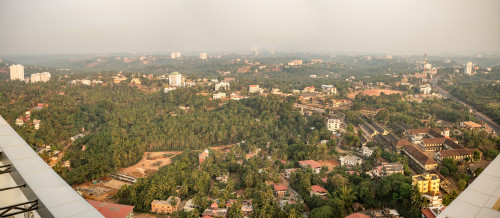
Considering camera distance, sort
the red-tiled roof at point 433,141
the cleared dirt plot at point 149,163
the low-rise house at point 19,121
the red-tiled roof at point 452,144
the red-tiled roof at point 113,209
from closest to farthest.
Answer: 1. the red-tiled roof at point 113,209
2. the red-tiled roof at point 452,144
3. the red-tiled roof at point 433,141
4. the cleared dirt plot at point 149,163
5. the low-rise house at point 19,121

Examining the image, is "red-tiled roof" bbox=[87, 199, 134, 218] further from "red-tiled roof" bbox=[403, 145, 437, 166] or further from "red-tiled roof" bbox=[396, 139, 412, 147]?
"red-tiled roof" bbox=[396, 139, 412, 147]

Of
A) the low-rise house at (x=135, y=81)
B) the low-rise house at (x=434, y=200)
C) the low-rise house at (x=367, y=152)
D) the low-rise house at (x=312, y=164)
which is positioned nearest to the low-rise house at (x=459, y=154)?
the low-rise house at (x=367, y=152)

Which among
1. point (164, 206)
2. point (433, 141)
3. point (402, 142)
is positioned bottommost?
point (164, 206)

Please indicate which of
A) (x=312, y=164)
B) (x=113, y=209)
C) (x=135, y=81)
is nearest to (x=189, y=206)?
(x=113, y=209)

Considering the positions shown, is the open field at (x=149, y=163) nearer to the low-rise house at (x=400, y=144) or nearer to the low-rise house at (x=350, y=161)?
the low-rise house at (x=350, y=161)

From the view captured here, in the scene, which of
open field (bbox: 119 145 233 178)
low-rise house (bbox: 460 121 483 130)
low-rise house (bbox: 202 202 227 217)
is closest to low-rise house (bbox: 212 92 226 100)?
open field (bbox: 119 145 233 178)

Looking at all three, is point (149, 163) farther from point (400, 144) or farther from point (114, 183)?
point (400, 144)
